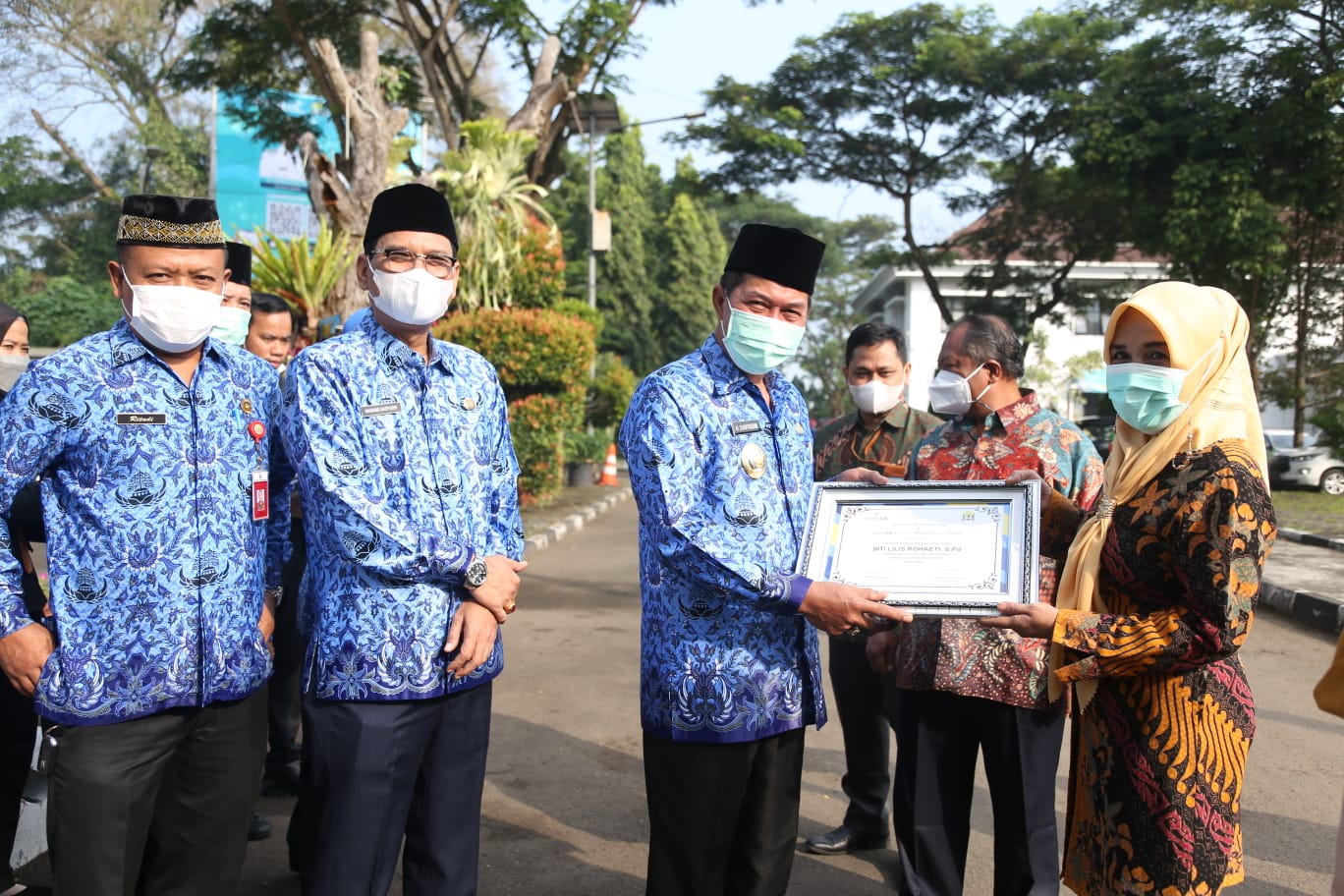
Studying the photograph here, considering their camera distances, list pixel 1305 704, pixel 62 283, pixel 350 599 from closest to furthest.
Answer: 1. pixel 350 599
2. pixel 1305 704
3. pixel 62 283

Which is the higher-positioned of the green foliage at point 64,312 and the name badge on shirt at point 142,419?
the green foliage at point 64,312

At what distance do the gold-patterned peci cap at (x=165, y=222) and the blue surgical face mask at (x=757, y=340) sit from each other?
133 cm

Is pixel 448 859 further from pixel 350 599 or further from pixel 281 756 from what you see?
pixel 281 756

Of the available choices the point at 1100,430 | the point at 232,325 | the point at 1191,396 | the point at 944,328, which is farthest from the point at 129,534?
the point at 944,328

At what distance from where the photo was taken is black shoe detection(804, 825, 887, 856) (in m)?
4.36

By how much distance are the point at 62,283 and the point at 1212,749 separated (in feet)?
82.2

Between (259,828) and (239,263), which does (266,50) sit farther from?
(259,828)

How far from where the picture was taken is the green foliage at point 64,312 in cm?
2203

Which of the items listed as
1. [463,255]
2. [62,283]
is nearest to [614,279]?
[62,283]

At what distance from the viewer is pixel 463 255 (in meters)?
16.3

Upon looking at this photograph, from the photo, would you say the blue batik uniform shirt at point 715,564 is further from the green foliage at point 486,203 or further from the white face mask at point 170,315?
the green foliage at point 486,203

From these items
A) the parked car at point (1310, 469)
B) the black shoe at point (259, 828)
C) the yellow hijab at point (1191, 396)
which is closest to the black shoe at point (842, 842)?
the yellow hijab at point (1191, 396)

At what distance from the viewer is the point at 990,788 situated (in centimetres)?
341

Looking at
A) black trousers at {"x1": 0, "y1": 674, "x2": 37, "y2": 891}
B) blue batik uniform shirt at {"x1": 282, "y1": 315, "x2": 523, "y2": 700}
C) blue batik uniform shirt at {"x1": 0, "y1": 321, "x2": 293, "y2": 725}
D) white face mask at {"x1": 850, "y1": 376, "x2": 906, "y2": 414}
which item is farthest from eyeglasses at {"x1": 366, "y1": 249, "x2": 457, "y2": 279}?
white face mask at {"x1": 850, "y1": 376, "x2": 906, "y2": 414}
